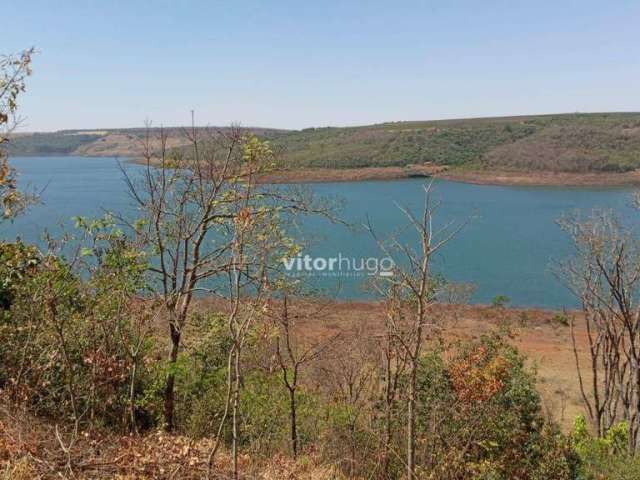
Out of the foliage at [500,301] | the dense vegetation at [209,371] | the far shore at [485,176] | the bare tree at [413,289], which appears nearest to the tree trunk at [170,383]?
the dense vegetation at [209,371]

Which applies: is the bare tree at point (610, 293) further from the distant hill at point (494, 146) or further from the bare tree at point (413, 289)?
the distant hill at point (494, 146)

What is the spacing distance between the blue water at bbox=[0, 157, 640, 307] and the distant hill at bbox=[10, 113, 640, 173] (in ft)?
29.5

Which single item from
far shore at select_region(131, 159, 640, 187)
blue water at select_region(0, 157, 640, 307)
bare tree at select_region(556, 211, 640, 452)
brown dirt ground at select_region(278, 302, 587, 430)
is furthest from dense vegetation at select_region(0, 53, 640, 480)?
far shore at select_region(131, 159, 640, 187)

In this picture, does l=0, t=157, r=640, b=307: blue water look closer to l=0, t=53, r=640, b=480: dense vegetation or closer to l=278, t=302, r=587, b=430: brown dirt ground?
l=278, t=302, r=587, b=430: brown dirt ground

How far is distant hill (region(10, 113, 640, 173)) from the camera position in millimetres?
64125

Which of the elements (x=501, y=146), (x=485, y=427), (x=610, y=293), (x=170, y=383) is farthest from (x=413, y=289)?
(x=501, y=146)

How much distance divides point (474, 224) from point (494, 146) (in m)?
45.5

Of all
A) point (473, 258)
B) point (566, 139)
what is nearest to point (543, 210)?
point (473, 258)

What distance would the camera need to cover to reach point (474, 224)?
37.6m

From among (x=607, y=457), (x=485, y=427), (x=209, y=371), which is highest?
(x=209, y=371)

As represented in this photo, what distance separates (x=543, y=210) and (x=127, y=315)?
1662 inches

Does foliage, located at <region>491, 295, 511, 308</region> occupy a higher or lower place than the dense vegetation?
lower

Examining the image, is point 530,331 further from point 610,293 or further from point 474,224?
point 474,224

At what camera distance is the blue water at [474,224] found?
25.6 m
